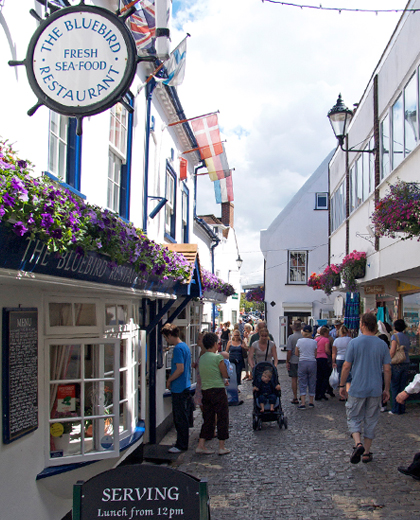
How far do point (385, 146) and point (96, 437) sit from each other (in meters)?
9.50

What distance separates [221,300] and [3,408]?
1125cm

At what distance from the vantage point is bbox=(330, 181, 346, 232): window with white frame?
18.1 metres

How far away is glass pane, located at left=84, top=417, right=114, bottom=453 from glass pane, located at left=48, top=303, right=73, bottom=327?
1.06 m

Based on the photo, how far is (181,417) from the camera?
7.88m

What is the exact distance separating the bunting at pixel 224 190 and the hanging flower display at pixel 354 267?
4.18 m

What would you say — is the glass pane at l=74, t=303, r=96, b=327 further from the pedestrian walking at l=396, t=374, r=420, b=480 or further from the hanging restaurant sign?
the pedestrian walking at l=396, t=374, r=420, b=480

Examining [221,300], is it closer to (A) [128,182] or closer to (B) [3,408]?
(A) [128,182]

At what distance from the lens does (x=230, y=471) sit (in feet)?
22.2

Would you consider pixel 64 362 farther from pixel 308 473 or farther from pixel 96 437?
pixel 308 473

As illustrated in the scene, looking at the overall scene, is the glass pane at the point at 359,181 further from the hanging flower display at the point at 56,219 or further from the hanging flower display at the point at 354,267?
the hanging flower display at the point at 56,219

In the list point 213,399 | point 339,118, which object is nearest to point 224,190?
point 339,118

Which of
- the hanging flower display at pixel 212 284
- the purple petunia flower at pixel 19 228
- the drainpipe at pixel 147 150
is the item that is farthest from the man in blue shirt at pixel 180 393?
the purple petunia flower at pixel 19 228

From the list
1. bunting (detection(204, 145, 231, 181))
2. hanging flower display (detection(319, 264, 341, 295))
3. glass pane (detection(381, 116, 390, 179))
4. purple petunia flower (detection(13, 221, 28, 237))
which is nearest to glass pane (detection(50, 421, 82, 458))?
purple petunia flower (detection(13, 221, 28, 237))

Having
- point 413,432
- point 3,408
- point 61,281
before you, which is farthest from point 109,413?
point 413,432
